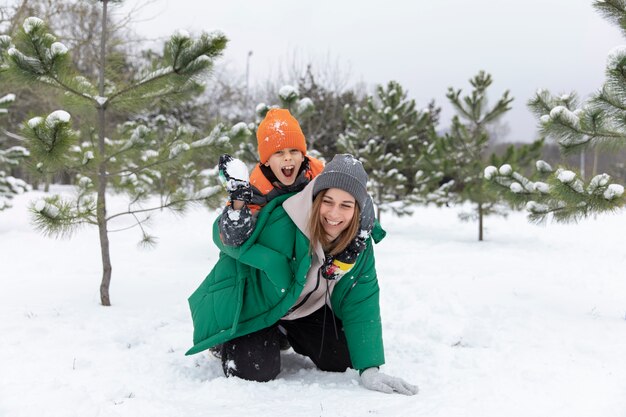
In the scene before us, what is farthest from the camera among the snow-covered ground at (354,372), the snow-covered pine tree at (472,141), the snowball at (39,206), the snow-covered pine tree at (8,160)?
the snow-covered pine tree at (472,141)

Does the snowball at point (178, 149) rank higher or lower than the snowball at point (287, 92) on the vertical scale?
lower

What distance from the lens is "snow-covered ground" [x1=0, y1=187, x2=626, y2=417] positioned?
2297 millimetres

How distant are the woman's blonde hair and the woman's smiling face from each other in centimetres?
2

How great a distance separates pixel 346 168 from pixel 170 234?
28.7 feet

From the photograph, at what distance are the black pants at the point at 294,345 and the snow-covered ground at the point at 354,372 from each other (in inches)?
3.2

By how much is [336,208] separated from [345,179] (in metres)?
0.16

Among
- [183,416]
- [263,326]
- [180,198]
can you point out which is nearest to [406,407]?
[263,326]

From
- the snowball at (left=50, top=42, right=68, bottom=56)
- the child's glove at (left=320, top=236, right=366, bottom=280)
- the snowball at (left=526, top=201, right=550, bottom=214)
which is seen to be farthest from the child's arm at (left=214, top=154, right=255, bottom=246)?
the snowball at (left=526, top=201, right=550, bottom=214)

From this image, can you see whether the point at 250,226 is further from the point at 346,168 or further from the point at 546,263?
the point at 546,263

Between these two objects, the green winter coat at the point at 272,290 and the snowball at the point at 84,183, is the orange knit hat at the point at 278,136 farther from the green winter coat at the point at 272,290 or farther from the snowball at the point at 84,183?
the snowball at the point at 84,183

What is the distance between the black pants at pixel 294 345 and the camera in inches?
105

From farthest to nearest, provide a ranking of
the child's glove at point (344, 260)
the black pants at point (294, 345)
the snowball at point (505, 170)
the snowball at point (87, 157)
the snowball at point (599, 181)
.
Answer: the snowball at point (505, 170)
the snowball at point (87, 157)
the snowball at point (599, 181)
the black pants at point (294, 345)
the child's glove at point (344, 260)

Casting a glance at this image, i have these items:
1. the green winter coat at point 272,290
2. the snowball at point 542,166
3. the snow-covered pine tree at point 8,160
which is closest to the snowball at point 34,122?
the green winter coat at point 272,290

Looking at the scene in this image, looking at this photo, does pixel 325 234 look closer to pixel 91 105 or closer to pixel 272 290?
pixel 272 290
